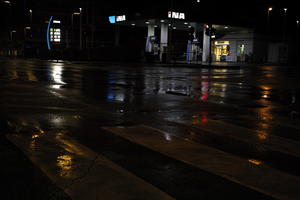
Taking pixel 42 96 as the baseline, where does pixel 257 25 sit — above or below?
above

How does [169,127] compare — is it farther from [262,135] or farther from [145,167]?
[145,167]

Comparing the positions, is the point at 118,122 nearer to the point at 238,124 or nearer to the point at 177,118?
the point at 177,118

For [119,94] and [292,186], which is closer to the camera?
[292,186]

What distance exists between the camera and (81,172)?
4418 millimetres

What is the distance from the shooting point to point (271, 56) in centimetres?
6250

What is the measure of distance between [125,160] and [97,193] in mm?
1228

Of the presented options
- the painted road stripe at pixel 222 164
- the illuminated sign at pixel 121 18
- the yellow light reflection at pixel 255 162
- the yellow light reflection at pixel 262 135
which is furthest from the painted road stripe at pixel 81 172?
the illuminated sign at pixel 121 18

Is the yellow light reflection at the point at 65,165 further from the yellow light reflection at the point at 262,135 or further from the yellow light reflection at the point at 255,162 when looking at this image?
the yellow light reflection at the point at 262,135

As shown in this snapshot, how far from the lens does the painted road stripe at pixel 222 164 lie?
4.07 meters

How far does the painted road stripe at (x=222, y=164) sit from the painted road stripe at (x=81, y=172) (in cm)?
92

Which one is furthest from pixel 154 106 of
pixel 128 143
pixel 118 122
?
pixel 128 143

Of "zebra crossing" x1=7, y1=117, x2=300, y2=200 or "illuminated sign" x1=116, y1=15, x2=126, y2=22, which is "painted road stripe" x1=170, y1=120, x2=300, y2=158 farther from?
"illuminated sign" x1=116, y1=15, x2=126, y2=22

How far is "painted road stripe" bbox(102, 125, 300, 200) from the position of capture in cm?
407

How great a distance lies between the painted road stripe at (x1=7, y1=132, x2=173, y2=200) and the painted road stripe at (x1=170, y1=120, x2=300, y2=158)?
2429 millimetres
